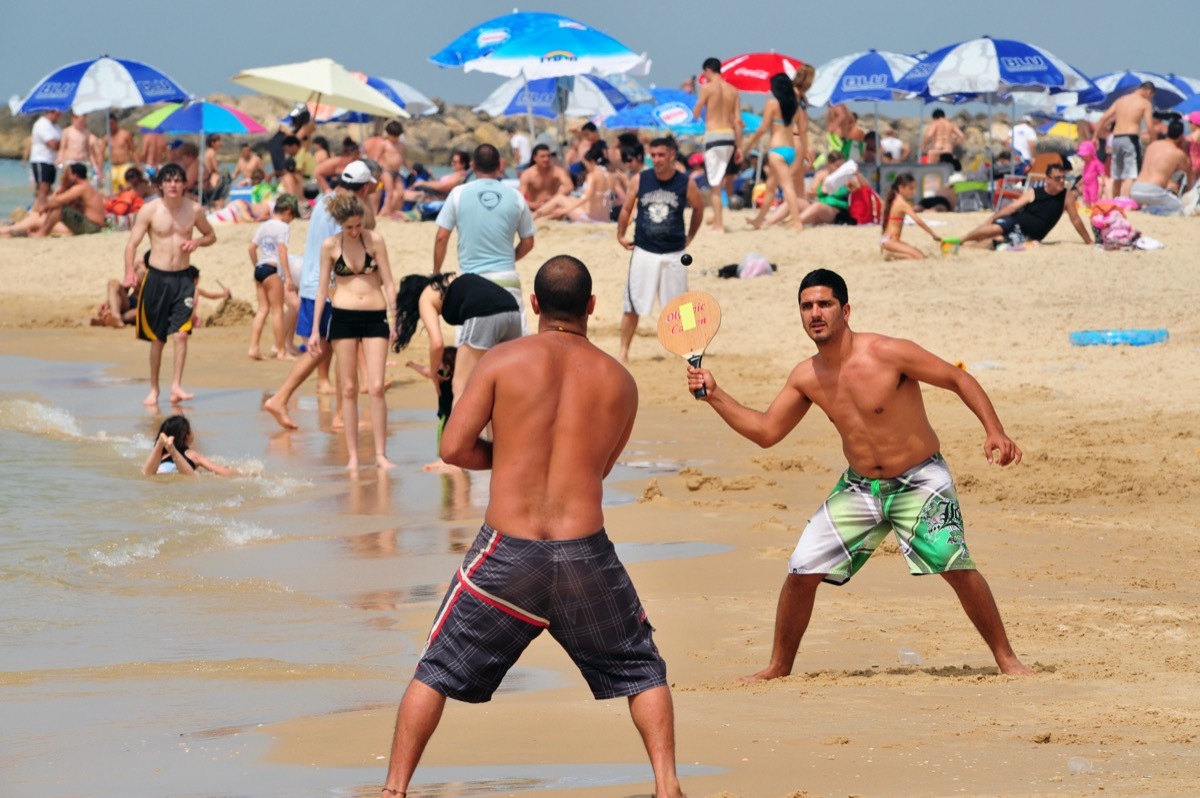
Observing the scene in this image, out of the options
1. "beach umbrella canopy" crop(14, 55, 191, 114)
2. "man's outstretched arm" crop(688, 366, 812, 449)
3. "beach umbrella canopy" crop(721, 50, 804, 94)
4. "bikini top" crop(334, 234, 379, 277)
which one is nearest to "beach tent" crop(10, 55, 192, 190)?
"beach umbrella canopy" crop(14, 55, 191, 114)

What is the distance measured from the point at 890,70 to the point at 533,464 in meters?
21.4

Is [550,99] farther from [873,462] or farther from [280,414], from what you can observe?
[873,462]

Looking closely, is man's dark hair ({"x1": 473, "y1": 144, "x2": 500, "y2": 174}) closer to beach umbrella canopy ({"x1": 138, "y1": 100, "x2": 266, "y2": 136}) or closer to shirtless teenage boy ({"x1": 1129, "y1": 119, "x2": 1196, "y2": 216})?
shirtless teenage boy ({"x1": 1129, "y1": 119, "x2": 1196, "y2": 216})

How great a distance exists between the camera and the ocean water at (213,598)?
14.3 ft

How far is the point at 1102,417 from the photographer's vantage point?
10734mm

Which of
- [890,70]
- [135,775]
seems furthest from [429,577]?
[890,70]

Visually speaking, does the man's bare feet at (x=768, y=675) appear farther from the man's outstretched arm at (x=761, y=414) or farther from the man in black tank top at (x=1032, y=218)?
the man in black tank top at (x=1032, y=218)

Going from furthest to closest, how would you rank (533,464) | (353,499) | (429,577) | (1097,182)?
(1097,182), (353,499), (429,577), (533,464)

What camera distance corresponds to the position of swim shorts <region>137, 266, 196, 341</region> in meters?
12.0

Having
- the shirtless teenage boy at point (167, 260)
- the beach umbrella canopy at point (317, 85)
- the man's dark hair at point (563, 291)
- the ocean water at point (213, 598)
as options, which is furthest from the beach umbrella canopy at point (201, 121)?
the man's dark hair at point (563, 291)

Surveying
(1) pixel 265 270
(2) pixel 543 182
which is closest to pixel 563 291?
(1) pixel 265 270

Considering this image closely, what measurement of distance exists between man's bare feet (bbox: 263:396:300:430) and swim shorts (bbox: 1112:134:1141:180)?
12.5 metres

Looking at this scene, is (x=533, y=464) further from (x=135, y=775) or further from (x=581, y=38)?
(x=581, y=38)

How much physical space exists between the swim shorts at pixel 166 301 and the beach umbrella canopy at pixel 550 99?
15.0m
